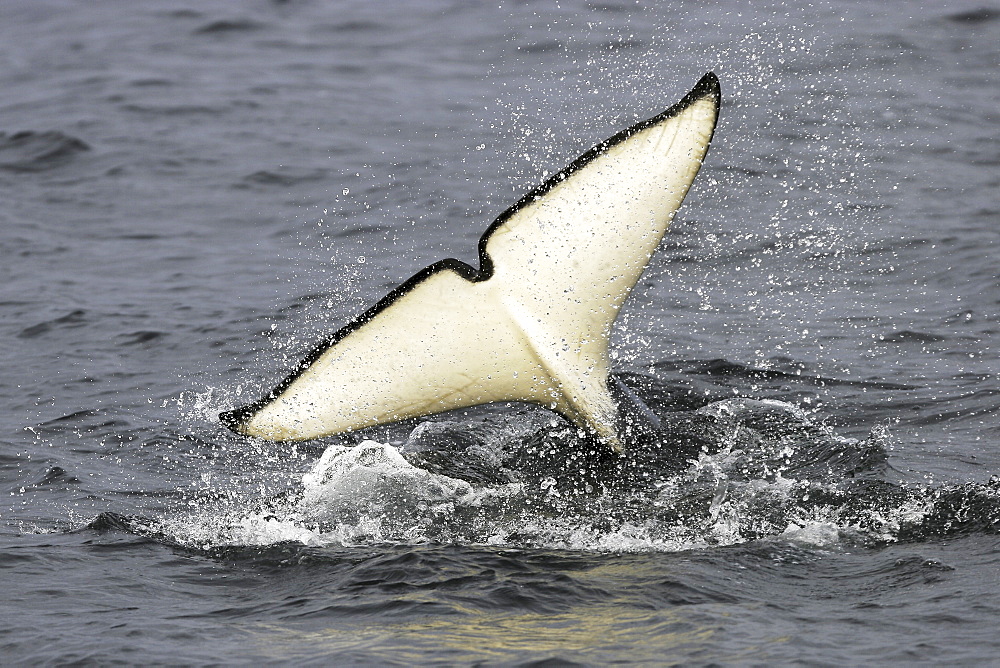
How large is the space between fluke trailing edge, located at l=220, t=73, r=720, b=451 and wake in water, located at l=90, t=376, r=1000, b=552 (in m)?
0.88

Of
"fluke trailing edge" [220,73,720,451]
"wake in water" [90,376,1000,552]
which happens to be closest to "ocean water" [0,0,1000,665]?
"wake in water" [90,376,1000,552]

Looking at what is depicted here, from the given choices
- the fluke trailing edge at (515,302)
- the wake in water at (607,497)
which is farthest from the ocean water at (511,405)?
the fluke trailing edge at (515,302)

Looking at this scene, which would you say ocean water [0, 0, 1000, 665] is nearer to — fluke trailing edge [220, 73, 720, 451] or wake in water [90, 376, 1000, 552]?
wake in water [90, 376, 1000, 552]

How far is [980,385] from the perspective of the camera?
348 inches

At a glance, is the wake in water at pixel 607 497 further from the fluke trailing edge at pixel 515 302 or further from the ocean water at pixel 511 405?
the fluke trailing edge at pixel 515 302

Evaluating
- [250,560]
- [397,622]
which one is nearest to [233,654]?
[397,622]

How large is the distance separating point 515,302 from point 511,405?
2985 millimetres

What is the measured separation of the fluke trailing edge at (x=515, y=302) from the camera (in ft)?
19.1

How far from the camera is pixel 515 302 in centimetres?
607

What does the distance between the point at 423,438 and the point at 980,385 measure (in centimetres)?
393

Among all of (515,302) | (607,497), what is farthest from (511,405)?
(515,302)

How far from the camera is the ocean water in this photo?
5.80 m

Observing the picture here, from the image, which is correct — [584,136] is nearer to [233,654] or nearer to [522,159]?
[522,159]

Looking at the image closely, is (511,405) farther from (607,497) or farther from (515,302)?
(515,302)
